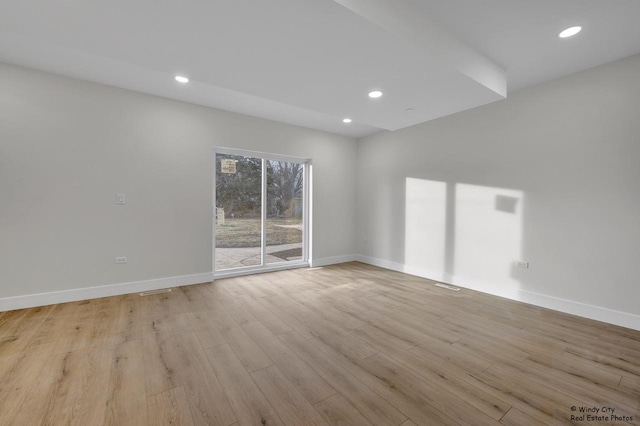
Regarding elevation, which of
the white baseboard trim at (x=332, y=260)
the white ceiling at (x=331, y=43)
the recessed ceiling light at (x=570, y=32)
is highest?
the recessed ceiling light at (x=570, y=32)

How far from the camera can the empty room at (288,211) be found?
168 cm

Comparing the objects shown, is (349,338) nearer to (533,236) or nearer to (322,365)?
(322,365)

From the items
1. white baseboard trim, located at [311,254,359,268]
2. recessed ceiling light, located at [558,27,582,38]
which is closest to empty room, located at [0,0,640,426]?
recessed ceiling light, located at [558,27,582,38]

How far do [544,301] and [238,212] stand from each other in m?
4.51

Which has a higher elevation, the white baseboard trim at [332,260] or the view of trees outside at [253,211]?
the view of trees outside at [253,211]

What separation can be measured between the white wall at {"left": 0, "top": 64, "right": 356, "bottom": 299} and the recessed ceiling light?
12.8 feet

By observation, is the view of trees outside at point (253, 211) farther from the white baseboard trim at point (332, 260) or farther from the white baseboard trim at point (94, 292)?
the white baseboard trim at point (94, 292)

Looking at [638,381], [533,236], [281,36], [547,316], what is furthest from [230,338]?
[533,236]

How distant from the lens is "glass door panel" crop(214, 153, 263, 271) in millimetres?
4289

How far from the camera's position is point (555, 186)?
3037 mm

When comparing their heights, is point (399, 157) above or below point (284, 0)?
below

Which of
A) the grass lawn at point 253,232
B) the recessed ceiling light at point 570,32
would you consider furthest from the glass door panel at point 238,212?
the recessed ceiling light at point 570,32

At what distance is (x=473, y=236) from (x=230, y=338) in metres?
3.52

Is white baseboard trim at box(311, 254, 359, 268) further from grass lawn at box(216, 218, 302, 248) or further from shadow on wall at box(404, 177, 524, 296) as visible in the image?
shadow on wall at box(404, 177, 524, 296)
